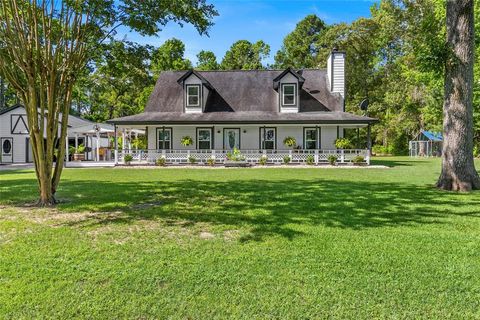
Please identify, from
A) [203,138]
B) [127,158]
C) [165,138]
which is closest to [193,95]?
[203,138]


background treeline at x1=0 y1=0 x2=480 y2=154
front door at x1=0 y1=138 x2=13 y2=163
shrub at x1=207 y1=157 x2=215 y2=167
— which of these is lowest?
shrub at x1=207 y1=157 x2=215 y2=167

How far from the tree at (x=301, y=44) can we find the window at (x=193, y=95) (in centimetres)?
2603

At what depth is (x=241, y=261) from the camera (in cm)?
405

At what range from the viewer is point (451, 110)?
32.2 ft

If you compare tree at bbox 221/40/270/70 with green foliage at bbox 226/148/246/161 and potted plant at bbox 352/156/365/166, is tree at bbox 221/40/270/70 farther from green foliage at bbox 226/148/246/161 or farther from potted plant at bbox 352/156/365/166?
potted plant at bbox 352/156/365/166

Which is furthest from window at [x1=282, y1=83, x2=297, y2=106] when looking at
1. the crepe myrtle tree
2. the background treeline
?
the crepe myrtle tree

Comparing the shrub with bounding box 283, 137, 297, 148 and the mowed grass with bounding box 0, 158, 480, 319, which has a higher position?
the shrub with bounding box 283, 137, 297, 148

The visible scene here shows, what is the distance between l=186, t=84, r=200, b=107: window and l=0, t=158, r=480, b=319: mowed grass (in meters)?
16.8

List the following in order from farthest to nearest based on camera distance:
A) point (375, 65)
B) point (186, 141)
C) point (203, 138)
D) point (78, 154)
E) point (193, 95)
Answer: point (375, 65) < point (78, 154) < point (203, 138) < point (193, 95) < point (186, 141)

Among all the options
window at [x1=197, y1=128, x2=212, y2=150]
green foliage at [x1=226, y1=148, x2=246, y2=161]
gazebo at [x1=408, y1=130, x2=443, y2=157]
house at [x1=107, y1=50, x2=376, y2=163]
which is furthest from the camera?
gazebo at [x1=408, y1=130, x2=443, y2=157]

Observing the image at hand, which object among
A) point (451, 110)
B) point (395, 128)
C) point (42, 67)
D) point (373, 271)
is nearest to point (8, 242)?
point (42, 67)

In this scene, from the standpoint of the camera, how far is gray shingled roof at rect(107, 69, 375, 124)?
862 inches

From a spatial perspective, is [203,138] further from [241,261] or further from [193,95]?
[241,261]

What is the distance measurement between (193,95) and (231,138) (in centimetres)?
375
